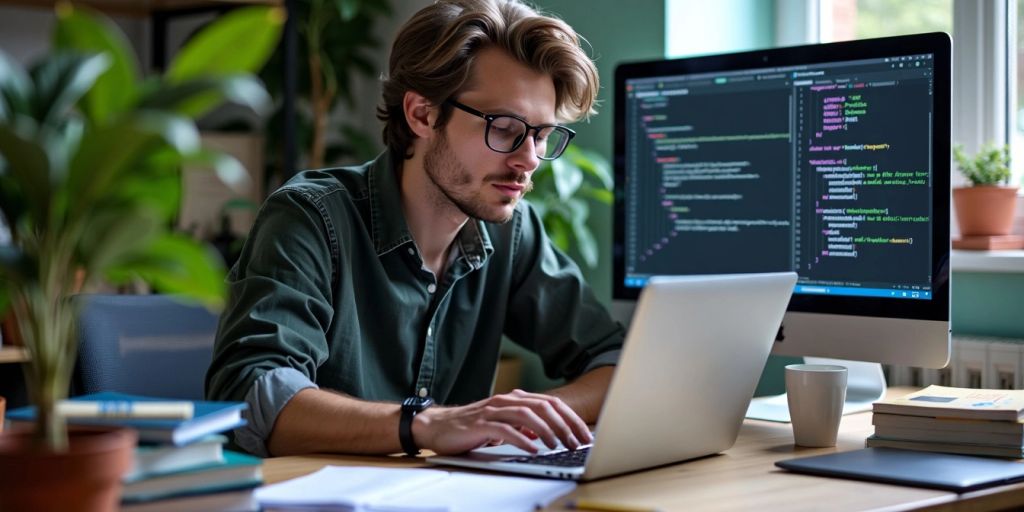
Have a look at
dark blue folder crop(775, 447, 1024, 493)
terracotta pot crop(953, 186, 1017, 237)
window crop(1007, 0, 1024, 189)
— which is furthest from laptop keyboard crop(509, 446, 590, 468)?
window crop(1007, 0, 1024, 189)

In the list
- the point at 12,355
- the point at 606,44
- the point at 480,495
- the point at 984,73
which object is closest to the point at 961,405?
the point at 480,495

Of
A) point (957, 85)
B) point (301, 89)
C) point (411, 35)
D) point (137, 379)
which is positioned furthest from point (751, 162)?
point (301, 89)

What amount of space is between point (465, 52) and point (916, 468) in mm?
853

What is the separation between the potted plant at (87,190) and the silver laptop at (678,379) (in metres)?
0.47

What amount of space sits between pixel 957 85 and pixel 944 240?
82 centimetres

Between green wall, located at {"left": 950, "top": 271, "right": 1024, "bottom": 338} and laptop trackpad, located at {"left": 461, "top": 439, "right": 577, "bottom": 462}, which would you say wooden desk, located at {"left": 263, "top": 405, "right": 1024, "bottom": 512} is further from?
green wall, located at {"left": 950, "top": 271, "right": 1024, "bottom": 338}

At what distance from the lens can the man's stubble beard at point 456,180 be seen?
175 centimetres

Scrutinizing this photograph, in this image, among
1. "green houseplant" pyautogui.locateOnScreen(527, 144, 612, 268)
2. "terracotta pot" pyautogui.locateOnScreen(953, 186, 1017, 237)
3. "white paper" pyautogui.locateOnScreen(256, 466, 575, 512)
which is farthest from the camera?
"green houseplant" pyautogui.locateOnScreen(527, 144, 612, 268)

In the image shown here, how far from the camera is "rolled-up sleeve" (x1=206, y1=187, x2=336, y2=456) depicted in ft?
4.77

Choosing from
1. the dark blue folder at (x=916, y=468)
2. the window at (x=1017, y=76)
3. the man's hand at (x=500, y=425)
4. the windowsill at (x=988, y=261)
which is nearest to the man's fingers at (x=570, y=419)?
the man's hand at (x=500, y=425)

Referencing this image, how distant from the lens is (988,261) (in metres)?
2.04

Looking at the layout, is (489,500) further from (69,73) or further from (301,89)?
(301,89)

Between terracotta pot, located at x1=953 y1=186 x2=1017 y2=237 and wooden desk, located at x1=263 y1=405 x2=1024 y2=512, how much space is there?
0.90 metres

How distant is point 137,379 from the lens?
1.74m
